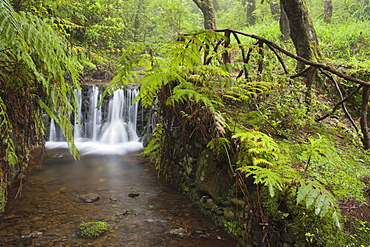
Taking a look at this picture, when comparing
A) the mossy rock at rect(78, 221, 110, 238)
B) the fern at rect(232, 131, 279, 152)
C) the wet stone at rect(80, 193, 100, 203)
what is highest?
the fern at rect(232, 131, 279, 152)

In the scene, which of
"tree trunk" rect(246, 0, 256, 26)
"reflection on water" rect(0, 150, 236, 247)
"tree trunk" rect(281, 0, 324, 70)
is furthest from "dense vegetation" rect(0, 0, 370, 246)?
"tree trunk" rect(246, 0, 256, 26)

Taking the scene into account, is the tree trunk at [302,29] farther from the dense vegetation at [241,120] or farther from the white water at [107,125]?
the white water at [107,125]

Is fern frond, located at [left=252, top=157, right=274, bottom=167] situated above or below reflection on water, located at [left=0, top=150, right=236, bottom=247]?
above

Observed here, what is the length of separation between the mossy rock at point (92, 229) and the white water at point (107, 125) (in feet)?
17.2

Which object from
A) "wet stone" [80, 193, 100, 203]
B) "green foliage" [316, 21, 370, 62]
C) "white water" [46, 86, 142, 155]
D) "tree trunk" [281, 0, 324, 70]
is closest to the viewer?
"wet stone" [80, 193, 100, 203]

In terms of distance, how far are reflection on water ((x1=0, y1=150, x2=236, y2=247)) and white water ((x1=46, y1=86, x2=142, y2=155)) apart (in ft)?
11.7

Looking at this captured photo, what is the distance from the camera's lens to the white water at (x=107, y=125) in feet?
28.4

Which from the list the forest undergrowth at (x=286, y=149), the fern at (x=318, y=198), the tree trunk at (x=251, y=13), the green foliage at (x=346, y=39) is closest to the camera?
the fern at (x=318, y=198)

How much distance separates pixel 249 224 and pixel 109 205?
213 cm

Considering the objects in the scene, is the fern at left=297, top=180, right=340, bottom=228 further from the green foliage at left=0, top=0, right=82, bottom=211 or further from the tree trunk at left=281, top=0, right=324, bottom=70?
the tree trunk at left=281, top=0, right=324, bottom=70

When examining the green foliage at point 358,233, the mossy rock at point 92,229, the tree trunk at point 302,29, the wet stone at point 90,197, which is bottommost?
the mossy rock at point 92,229

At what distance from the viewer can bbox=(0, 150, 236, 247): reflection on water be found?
2.75m

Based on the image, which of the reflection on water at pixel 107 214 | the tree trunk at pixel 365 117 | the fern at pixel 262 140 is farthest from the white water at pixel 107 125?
the tree trunk at pixel 365 117

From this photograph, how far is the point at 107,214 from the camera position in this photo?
3367mm
